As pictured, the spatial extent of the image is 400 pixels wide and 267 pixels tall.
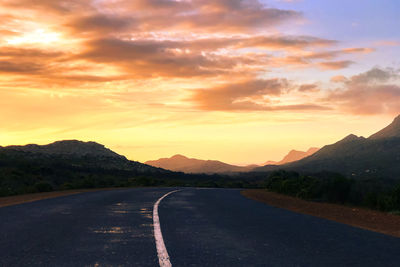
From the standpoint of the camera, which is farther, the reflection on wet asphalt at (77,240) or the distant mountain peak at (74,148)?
the distant mountain peak at (74,148)

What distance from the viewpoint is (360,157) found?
171250 mm

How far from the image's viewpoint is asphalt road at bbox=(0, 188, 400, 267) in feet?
22.5

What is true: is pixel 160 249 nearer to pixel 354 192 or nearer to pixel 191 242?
pixel 191 242

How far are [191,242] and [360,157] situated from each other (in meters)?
175

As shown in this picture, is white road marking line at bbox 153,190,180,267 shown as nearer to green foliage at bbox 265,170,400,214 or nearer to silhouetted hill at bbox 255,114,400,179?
green foliage at bbox 265,170,400,214

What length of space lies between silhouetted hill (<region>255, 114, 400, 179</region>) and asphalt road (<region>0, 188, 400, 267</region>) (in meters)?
136

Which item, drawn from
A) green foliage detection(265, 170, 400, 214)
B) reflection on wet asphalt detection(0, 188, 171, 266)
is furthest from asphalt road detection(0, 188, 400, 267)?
green foliage detection(265, 170, 400, 214)

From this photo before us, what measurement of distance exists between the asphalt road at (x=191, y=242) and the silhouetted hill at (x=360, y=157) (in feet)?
445

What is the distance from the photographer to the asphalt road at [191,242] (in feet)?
22.5

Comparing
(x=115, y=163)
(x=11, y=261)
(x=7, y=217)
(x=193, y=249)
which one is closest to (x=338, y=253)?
(x=193, y=249)

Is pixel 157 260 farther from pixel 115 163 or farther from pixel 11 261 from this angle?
pixel 115 163

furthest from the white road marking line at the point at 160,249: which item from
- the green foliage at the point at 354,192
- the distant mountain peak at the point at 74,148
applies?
the distant mountain peak at the point at 74,148

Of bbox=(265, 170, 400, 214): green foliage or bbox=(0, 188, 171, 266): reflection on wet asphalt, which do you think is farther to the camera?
bbox=(265, 170, 400, 214): green foliage

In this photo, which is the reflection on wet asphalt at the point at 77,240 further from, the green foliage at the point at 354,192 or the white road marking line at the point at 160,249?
the green foliage at the point at 354,192
